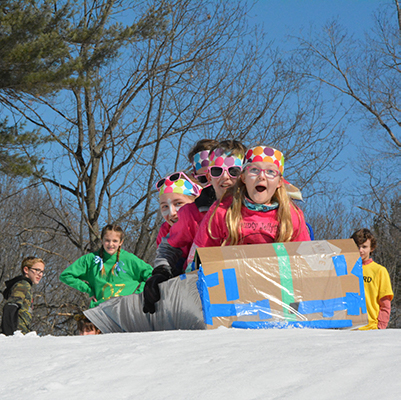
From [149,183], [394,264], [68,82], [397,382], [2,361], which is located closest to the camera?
[397,382]

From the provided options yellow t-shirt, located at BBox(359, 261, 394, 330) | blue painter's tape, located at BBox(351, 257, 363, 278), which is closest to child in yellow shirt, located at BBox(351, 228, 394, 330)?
yellow t-shirt, located at BBox(359, 261, 394, 330)

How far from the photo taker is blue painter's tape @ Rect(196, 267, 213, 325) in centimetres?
293

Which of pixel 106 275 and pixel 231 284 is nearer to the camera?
pixel 231 284

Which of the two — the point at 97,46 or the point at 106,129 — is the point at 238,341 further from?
the point at 106,129

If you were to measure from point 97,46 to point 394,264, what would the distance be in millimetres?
15618

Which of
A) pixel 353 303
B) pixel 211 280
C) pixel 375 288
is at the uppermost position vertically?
pixel 211 280

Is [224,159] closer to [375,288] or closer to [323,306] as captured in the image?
[323,306]

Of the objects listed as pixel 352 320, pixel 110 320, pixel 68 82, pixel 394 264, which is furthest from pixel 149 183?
pixel 394 264

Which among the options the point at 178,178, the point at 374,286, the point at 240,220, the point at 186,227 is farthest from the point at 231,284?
the point at 374,286

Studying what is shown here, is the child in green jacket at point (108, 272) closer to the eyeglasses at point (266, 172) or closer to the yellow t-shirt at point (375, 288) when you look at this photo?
the yellow t-shirt at point (375, 288)

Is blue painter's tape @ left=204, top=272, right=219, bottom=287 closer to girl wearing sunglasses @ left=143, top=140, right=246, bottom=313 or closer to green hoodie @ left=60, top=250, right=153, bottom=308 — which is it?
girl wearing sunglasses @ left=143, top=140, right=246, bottom=313

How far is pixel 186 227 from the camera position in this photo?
3.63 metres

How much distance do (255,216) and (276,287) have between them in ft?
1.80

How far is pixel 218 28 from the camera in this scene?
11.8 metres
